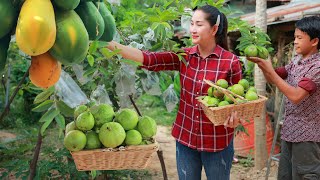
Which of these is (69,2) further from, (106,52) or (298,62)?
(298,62)

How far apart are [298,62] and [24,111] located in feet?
22.7

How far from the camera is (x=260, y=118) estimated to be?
5.04m

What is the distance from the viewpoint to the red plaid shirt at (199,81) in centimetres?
254

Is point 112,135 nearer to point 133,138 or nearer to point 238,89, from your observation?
point 133,138

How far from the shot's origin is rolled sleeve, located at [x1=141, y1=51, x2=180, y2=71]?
8.25 feet

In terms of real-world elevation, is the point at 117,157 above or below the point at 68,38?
below

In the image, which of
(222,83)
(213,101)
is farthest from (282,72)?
(213,101)

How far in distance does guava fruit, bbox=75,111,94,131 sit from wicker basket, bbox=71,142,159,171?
0.32ft

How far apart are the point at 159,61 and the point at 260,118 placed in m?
2.82

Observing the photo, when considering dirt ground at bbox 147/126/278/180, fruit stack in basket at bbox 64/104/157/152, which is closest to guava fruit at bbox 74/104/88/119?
fruit stack in basket at bbox 64/104/157/152

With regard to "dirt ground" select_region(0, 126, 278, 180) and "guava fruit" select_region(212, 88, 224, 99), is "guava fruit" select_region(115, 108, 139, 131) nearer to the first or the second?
"guava fruit" select_region(212, 88, 224, 99)

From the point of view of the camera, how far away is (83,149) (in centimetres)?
168

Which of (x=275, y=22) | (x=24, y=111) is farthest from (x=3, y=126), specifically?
(x=275, y=22)

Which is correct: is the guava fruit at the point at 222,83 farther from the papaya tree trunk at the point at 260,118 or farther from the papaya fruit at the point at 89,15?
the papaya tree trunk at the point at 260,118
